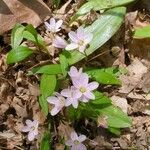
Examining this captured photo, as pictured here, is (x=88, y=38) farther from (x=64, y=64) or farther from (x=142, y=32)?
(x=142, y=32)

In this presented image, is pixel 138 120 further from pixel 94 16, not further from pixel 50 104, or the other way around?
pixel 94 16

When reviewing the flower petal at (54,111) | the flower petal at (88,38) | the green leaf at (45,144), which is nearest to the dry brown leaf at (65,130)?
the green leaf at (45,144)

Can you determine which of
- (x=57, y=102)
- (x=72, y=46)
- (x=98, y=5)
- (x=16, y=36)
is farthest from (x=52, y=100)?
(x=98, y=5)

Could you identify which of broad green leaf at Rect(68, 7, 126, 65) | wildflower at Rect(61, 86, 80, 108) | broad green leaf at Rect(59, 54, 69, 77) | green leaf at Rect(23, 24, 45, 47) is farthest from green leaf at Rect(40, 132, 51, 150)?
green leaf at Rect(23, 24, 45, 47)

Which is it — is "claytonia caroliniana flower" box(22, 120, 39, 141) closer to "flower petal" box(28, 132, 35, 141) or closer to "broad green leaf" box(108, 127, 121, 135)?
"flower petal" box(28, 132, 35, 141)

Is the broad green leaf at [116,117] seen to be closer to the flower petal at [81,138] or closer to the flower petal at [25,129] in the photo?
the flower petal at [81,138]

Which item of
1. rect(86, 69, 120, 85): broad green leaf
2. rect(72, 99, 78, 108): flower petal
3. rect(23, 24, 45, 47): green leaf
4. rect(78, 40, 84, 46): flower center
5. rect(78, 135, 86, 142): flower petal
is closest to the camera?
rect(72, 99, 78, 108): flower petal
